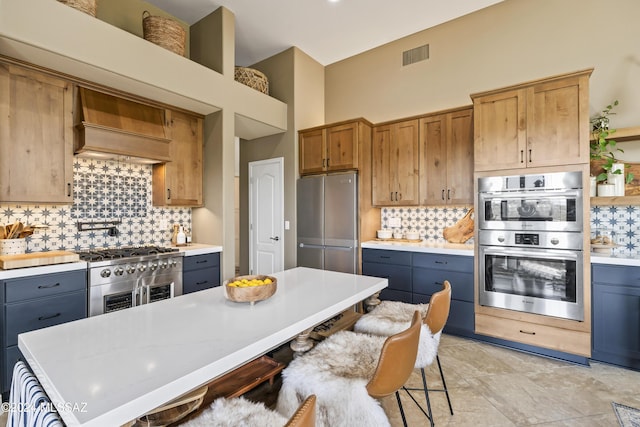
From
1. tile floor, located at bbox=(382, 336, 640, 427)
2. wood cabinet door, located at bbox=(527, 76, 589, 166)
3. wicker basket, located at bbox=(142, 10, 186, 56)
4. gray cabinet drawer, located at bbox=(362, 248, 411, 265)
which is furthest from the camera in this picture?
gray cabinet drawer, located at bbox=(362, 248, 411, 265)

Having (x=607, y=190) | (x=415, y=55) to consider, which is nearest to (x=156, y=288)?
(x=415, y=55)

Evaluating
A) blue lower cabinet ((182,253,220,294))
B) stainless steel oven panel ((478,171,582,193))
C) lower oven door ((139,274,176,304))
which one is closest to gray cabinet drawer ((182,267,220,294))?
blue lower cabinet ((182,253,220,294))

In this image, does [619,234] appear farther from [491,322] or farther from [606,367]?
[491,322]

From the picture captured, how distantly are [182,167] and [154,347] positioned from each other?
9.12 feet

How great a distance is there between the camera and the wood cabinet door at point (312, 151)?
3988 millimetres

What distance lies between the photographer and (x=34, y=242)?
260 centimetres

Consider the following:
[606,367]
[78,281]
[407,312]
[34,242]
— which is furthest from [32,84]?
[606,367]

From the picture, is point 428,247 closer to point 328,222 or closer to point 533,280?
point 533,280

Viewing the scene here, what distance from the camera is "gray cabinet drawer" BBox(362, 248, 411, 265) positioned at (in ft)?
11.0

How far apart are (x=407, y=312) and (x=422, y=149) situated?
2171mm

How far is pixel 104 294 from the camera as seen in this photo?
252 centimetres

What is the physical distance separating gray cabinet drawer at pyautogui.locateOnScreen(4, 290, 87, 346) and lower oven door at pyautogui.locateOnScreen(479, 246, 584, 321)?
11.6 ft

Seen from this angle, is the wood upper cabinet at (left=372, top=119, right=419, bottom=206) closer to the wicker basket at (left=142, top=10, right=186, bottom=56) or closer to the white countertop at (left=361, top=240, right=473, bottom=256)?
the white countertop at (left=361, top=240, right=473, bottom=256)

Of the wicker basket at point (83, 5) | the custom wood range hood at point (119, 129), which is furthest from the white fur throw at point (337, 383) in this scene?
the wicker basket at point (83, 5)
